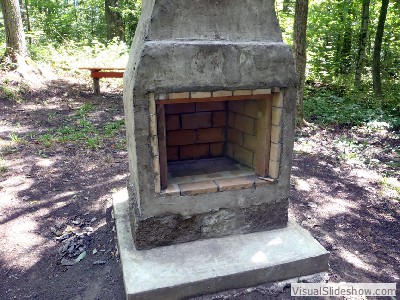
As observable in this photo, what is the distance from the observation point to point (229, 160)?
11.3 feet

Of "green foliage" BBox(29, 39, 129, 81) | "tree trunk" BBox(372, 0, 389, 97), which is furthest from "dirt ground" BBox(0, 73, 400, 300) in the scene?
"green foliage" BBox(29, 39, 129, 81)

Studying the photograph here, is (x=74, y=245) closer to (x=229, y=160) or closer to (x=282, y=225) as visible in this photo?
(x=229, y=160)

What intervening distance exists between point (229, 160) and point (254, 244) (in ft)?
3.23

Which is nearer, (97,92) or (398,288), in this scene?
(398,288)

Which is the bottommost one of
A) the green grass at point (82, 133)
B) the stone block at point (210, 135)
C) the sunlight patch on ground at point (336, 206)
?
the sunlight patch on ground at point (336, 206)

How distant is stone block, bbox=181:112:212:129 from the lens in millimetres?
3268

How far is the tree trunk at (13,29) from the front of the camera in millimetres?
7535

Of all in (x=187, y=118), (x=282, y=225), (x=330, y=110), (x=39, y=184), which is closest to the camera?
(x=282, y=225)

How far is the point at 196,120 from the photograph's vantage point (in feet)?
10.8

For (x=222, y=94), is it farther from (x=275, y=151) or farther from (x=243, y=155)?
(x=243, y=155)

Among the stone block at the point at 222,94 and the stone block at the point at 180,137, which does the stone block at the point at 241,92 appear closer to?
the stone block at the point at 222,94

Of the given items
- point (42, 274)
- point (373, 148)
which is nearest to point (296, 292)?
point (42, 274)

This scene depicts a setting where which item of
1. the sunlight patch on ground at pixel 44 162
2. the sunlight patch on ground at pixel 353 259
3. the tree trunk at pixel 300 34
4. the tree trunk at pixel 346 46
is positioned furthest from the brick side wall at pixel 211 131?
the tree trunk at pixel 346 46

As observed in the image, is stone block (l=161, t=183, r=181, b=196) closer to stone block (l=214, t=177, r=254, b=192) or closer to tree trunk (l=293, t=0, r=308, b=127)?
stone block (l=214, t=177, r=254, b=192)
